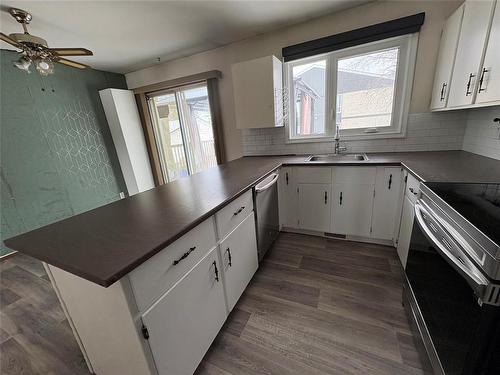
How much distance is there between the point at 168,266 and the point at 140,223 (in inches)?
10.9

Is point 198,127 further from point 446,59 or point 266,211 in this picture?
point 446,59

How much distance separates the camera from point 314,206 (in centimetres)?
226

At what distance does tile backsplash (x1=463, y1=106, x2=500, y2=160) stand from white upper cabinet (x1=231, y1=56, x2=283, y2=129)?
1.81 meters

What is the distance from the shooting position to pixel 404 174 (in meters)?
1.78

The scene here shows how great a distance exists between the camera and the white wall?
193 centimetres

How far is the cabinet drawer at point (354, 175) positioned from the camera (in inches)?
77.0

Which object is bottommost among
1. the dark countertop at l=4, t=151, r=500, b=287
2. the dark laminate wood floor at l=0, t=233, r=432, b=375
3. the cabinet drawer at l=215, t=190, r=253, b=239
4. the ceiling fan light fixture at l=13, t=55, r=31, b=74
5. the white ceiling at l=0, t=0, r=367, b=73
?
the dark laminate wood floor at l=0, t=233, r=432, b=375

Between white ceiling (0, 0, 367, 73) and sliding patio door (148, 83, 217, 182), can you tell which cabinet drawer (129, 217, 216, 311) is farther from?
sliding patio door (148, 83, 217, 182)

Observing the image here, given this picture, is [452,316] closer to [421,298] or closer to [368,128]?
[421,298]

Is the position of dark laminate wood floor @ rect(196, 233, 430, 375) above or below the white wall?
below

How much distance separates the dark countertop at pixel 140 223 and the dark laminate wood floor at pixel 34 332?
0.94 meters

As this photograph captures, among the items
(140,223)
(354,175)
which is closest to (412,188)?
(354,175)

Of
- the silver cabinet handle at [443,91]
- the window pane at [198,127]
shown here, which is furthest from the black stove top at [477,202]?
the window pane at [198,127]

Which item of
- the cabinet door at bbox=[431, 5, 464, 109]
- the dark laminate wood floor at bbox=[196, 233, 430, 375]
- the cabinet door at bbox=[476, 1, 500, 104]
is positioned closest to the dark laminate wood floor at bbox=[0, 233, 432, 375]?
the dark laminate wood floor at bbox=[196, 233, 430, 375]
